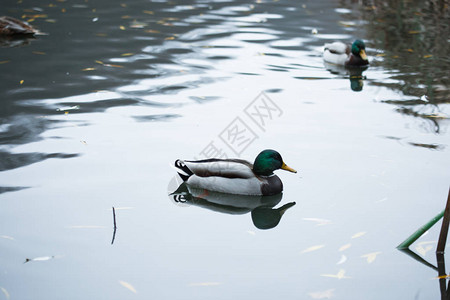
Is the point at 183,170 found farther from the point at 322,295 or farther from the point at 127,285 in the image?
the point at 322,295

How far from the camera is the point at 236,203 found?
19.8 ft

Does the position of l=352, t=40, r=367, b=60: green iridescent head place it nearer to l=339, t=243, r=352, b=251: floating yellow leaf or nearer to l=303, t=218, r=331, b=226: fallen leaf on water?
l=303, t=218, r=331, b=226: fallen leaf on water

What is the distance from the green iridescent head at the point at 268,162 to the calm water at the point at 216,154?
10.7 inches

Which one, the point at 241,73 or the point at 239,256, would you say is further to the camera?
the point at 241,73

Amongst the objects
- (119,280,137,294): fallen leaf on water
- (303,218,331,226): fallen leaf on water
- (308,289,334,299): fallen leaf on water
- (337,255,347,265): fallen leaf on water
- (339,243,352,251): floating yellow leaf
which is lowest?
(303,218,331,226): fallen leaf on water

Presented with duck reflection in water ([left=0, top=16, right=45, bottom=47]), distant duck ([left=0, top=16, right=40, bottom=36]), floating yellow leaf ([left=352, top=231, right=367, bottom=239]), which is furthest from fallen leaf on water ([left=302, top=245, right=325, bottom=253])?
distant duck ([left=0, top=16, right=40, bottom=36])

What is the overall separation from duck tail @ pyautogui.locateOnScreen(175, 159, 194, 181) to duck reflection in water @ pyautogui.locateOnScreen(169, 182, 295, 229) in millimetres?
133

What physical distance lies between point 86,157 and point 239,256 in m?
2.59

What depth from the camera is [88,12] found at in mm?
14273

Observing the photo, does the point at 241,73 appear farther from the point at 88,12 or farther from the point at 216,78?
the point at 88,12

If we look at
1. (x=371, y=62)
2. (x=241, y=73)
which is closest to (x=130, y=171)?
(x=241, y=73)

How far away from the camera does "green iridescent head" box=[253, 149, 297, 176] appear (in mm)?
6090

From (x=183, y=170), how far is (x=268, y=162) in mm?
838

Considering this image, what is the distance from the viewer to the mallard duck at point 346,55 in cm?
1060
